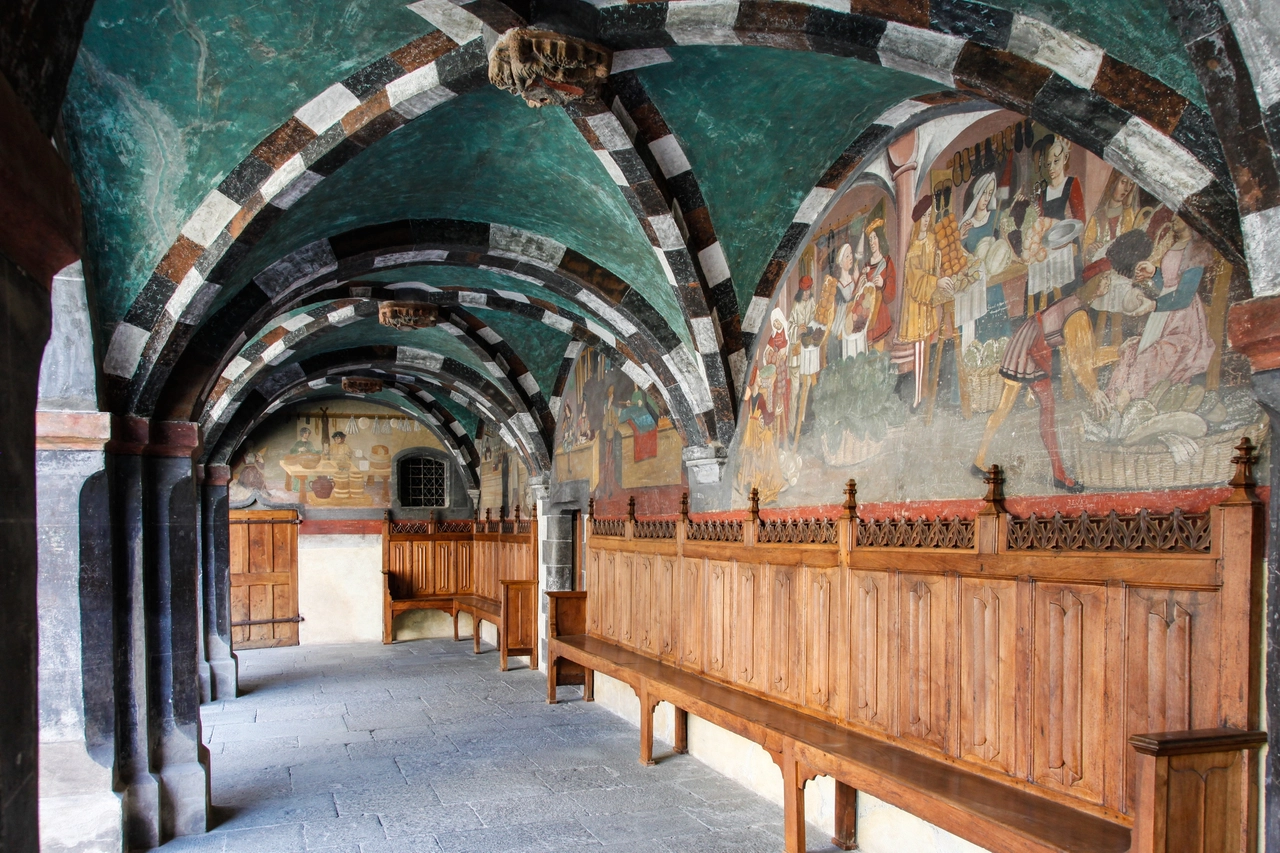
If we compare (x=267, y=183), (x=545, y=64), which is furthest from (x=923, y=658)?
(x=267, y=183)

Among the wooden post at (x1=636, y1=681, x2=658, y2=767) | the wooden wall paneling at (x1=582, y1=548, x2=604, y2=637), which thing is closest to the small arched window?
the wooden wall paneling at (x1=582, y1=548, x2=604, y2=637)

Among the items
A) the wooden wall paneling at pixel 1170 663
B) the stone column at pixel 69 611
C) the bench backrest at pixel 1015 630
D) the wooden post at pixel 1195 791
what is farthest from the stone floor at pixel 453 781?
the wooden post at pixel 1195 791

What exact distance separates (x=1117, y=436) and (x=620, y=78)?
305 cm

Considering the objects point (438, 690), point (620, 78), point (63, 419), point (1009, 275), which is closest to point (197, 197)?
point (63, 419)

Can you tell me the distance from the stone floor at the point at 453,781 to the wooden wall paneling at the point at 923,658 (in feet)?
4.13

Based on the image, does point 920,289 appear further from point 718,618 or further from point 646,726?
point 646,726

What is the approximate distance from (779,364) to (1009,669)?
2852 mm

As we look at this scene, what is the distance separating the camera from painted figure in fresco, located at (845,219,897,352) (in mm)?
5254

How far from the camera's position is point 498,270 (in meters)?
8.28

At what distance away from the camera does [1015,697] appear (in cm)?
408

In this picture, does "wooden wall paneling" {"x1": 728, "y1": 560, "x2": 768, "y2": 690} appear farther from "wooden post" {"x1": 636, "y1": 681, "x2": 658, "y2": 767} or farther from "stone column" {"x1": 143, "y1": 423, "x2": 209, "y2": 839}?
"stone column" {"x1": 143, "y1": 423, "x2": 209, "y2": 839}

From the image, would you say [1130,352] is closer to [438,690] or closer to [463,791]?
[463,791]

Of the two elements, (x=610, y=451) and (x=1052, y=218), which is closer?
(x=1052, y=218)

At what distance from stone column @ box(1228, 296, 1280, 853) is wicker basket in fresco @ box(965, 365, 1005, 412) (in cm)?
153
